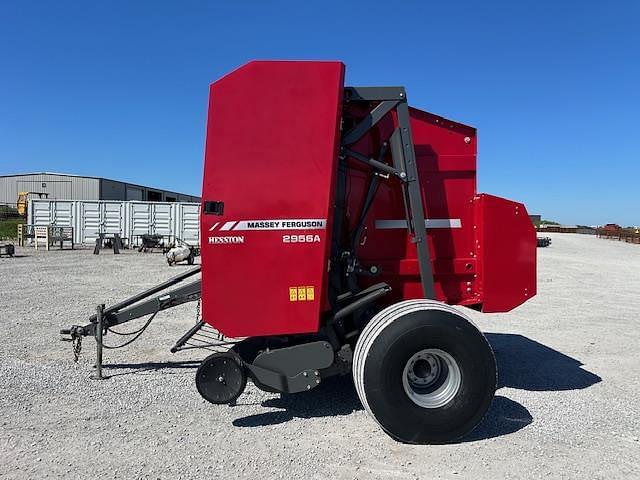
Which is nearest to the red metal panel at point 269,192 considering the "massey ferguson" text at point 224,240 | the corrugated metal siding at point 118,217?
the "massey ferguson" text at point 224,240

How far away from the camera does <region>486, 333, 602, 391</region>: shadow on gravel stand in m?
5.27

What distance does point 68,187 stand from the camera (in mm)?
49875

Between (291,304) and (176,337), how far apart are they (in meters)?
3.73

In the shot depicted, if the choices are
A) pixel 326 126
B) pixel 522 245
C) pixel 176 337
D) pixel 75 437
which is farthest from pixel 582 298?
pixel 75 437

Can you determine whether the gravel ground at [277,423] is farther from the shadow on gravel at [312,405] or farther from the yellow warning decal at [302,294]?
the yellow warning decal at [302,294]

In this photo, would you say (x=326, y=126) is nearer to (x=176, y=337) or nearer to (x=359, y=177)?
(x=359, y=177)

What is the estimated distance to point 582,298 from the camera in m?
11.7

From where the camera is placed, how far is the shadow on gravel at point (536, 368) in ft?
17.3

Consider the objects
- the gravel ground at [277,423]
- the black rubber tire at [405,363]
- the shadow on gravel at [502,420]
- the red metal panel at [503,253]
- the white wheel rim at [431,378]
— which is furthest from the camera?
the red metal panel at [503,253]

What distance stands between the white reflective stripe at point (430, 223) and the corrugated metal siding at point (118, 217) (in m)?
24.8

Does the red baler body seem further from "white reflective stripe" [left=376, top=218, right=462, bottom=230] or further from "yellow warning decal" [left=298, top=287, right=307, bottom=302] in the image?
"white reflective stripe" [left=376, top=218, right=462, bottom=230]

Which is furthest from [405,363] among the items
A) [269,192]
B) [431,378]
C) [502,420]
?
[269,192]

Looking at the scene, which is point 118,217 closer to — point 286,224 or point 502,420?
point 286,224

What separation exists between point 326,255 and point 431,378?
127 cm
